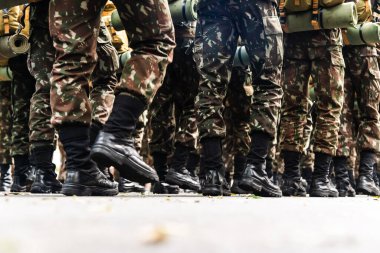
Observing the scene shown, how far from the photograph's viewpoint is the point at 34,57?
3676 mm

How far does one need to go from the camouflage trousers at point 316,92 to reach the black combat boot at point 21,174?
2189 mm

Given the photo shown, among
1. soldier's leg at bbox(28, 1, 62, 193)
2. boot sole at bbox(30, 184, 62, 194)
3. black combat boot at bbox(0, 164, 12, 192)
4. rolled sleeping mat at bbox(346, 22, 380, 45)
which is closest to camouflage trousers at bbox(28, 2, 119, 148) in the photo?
soldier's leg at bbox(28, 1, 62, 193)

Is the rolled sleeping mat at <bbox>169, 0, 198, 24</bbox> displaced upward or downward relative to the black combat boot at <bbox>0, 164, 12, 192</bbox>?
upward

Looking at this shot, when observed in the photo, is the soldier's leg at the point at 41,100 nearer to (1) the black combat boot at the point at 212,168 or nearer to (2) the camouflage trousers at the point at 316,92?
(1) the black combat boot at the point at 212,168

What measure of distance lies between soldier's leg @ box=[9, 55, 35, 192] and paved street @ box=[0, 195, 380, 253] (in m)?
3.19

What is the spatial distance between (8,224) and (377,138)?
15.6 ft

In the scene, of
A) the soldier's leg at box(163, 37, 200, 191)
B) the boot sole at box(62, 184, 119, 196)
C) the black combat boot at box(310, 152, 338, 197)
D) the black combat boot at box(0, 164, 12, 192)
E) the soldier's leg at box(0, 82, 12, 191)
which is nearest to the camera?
the boot sole at box(62, 184, 119, 196)

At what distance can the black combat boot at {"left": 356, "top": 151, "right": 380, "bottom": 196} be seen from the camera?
18.1 feet

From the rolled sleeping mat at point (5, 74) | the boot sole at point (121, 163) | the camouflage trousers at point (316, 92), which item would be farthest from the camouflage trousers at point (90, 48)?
the rolled sleeping mat at point (5, 74)

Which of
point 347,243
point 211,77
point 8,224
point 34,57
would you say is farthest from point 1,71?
point 347,243

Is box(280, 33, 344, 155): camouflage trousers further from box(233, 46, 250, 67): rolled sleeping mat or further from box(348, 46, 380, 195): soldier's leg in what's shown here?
box(348, 46, 380, 195): soldier's leg

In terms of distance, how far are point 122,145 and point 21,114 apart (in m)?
2.57

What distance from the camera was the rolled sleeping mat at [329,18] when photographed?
447 centimetres

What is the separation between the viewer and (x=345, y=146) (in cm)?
546
